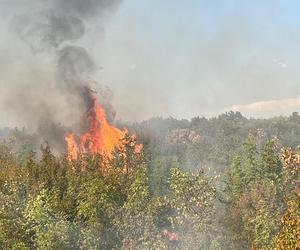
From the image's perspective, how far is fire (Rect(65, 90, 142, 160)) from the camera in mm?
98188

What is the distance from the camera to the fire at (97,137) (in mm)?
98188

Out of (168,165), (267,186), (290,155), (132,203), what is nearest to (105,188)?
(132,203)

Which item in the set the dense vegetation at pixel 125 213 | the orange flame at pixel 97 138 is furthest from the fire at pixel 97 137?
the dense vegetation at pixel 125 213

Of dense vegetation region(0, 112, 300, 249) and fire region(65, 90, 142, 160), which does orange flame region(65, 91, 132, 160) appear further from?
dense vegetation region(0, 112, 300, 249)

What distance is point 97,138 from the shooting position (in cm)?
10012

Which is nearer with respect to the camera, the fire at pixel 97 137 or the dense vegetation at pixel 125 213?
the dense vegetation at pixel 125 213

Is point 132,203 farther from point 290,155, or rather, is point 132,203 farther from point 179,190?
point 290,155

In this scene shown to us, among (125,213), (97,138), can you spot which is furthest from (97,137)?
(125,213)

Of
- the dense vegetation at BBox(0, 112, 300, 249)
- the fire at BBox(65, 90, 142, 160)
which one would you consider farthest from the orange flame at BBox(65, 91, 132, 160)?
the dense vegetation at BBox(0, 112, 300, 249)

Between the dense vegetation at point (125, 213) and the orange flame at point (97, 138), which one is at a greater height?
the orange flame at point (97, 138)

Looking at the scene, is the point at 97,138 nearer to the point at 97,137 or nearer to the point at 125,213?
the point at 97,137

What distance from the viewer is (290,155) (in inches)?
2931

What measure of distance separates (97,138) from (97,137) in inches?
7.7

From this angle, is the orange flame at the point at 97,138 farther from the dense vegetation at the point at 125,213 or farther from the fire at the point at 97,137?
the dense vegetation at the point at 125,213
